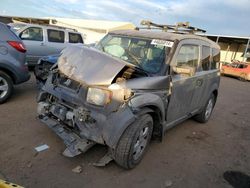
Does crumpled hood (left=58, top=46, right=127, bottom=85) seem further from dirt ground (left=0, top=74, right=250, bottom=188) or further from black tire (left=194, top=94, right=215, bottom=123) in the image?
black tire (left=194, top=94, right=215, bottom=123)

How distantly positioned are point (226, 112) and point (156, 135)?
4707mm

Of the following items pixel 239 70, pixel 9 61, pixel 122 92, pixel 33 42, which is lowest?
pixel 239 70

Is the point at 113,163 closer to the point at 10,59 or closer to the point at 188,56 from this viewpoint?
the point at 188,56

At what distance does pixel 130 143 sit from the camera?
11.1 feet

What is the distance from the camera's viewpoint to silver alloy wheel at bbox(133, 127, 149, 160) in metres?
3.65

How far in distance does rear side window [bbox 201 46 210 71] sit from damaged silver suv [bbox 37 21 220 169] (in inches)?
13.8

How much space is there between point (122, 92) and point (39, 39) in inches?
307

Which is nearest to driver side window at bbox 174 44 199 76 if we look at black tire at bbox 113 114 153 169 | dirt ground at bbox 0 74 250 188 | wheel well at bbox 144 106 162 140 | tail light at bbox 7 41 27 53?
wheel well at bbox 144 106 162 140

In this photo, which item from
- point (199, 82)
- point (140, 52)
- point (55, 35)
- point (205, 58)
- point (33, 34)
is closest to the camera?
point (140, 52)

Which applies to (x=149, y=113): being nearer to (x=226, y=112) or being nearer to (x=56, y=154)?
(x=56, y=154)

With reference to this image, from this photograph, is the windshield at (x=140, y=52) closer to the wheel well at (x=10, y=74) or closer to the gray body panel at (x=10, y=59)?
the gray body panel at (x=10, y=59)

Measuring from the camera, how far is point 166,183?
11.7 ft

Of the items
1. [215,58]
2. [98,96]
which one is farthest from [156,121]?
[215,58]

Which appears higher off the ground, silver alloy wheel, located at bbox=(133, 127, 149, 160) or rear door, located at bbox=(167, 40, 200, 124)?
rear door, located at bbox=(167, 40, 200, 124)
